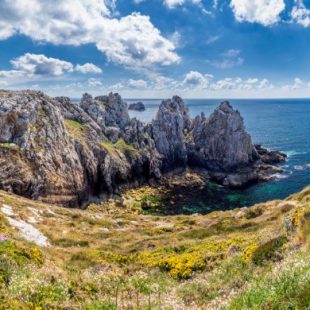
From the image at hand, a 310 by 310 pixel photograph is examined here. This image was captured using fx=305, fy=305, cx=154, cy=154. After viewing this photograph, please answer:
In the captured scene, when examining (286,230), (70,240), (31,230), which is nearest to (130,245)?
(70,240)

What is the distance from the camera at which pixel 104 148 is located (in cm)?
9494

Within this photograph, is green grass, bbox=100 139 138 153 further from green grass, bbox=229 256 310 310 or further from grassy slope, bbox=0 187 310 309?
green grass, bbox=229 256 310 310

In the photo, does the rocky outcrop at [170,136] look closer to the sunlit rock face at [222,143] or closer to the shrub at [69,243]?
the sunlit rock face at [222,143]

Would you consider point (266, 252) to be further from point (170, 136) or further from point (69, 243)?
point (170, 136)

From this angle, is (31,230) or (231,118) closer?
(31,230)

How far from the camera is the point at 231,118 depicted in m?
123

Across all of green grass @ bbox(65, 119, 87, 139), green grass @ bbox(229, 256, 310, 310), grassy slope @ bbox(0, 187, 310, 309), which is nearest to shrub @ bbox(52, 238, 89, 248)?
grassy slope @ bbox(0, 187, 310, 309)

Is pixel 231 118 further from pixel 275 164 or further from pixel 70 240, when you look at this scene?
pixel 70 240

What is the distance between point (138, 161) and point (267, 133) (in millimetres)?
106959

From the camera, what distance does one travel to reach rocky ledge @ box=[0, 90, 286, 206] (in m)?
71.8

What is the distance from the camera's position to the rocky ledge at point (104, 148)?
71750mm

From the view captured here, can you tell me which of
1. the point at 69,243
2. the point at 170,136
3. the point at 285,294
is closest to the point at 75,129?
the point at 170,136

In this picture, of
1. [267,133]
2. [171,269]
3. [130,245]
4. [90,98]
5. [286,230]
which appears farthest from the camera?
[267,133]

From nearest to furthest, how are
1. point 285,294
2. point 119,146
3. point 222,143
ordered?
point 285,294 < point 119,146 < point 222,143
